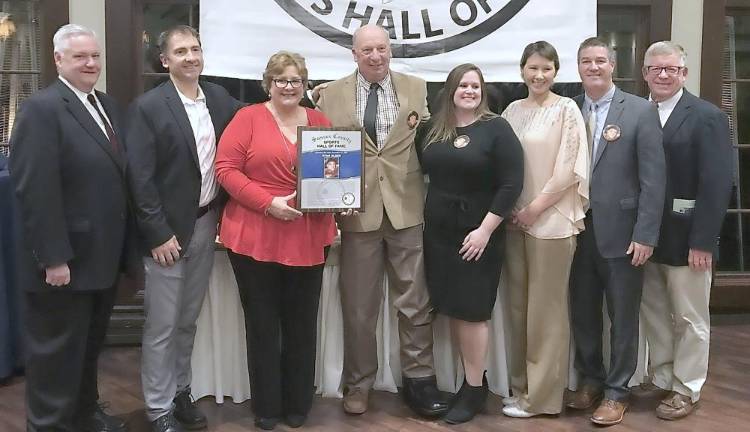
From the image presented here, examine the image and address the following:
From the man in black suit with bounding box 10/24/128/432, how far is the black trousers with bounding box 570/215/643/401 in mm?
1824

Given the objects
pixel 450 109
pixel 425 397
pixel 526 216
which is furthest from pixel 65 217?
pixel 526 216

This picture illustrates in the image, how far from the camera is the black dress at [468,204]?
2631 mm

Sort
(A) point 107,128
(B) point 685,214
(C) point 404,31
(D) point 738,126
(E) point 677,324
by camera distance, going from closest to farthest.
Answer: (A) point 107,128, (B) point 685,214, (E) point 677,324, (C) point 404,31, (D) point 738,126

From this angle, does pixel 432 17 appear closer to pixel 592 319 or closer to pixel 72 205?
pixel 592 319

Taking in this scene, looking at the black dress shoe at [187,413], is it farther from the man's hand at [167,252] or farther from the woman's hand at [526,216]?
the woman's hand at [526,216]

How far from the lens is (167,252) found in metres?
2.50

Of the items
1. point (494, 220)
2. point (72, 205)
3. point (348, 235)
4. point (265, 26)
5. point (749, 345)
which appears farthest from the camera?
point (749, 345)

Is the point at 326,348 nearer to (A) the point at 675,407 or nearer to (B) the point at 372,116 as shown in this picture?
(B) the point at 372,116

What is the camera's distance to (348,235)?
2.84m

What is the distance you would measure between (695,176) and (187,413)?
2255 mm

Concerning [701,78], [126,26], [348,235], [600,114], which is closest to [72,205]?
[348,235]

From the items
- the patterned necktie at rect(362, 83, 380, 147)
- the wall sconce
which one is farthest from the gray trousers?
the wall sconce

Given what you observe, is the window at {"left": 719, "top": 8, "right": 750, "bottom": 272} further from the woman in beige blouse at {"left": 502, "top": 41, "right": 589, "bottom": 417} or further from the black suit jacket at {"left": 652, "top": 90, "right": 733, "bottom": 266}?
the woman in beige blouse at {"left": 502, "top": 41, "right": 589, "bottom": 417}

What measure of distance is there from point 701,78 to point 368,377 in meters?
2.75
